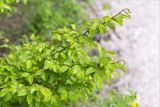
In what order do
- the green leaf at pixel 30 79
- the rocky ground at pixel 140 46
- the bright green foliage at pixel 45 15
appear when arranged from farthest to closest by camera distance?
the rocky ground at pixel 140 46
the bright green foliage at pixel 45 15
the green leaf at pixel 30 79

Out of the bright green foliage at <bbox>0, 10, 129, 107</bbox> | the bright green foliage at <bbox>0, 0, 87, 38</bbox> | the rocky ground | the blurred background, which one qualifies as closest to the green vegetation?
the bright green foliage at <bbox>0, 10, 129, 107</bbox>

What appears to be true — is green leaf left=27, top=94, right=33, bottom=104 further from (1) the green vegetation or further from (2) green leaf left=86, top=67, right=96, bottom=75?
(2) green leaf left=86, top=67, right=96, bottom=75

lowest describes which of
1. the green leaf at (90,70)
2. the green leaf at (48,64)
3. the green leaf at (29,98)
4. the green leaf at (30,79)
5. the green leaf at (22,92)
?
the green leaf at (29,98)

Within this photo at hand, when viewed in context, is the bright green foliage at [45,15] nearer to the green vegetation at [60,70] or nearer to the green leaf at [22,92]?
the green vegetation at [60,70]

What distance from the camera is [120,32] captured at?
26.1 feet

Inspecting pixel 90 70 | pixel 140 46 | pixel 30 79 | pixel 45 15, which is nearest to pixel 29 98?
pixel 30 79

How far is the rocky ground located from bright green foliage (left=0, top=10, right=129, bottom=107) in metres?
3.04

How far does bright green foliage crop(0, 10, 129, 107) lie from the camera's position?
3250 mm

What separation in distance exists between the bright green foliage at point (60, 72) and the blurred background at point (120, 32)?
1876 millimetres

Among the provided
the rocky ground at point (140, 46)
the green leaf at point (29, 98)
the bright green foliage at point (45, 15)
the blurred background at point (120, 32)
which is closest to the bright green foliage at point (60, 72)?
the green leaf at point (29, 98)

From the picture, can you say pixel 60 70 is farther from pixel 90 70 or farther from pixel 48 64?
pixel 90 70

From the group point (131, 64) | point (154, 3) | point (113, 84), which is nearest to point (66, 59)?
point (113, 84)

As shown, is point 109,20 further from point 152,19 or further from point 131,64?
point 152,19

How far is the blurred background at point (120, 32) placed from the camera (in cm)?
634
